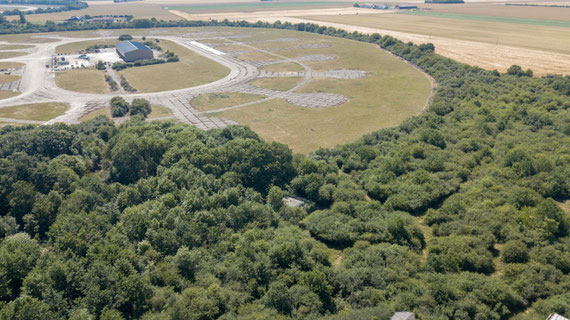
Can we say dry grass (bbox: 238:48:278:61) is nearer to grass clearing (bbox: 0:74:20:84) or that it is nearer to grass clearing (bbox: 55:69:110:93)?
grass clearing (bbox: 55:69:110:93)

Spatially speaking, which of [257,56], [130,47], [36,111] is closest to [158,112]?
[36,111]

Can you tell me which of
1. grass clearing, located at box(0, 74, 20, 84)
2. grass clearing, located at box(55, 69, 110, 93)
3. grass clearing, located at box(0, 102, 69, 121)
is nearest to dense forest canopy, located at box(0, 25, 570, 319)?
grass clearing, located at box(0, 102, 69, 121)

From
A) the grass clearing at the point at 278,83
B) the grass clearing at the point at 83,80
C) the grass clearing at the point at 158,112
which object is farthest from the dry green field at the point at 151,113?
the grass clearing at the point at 278,83

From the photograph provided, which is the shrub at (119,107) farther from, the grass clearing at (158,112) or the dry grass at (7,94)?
the dry grass at (7,94)

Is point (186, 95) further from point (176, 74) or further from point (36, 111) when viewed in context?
point (36, 111)

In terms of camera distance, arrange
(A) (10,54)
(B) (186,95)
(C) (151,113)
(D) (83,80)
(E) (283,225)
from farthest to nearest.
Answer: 1. (A) (10,54)
2. (D) (83,80)
3. (B) (186,95)
4. (C) (151,113)
5. (E) (283,225)
